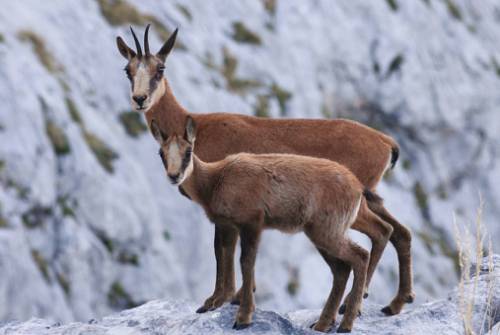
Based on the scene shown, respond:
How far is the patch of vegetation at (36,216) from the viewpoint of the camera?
2816cm

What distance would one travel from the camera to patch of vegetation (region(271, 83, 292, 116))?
3847 centimetres

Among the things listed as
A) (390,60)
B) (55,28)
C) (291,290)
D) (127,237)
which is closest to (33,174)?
(127,237)

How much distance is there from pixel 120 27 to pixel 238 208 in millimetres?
26576

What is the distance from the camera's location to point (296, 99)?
39.5 m

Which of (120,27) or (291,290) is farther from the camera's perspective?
(120,27)

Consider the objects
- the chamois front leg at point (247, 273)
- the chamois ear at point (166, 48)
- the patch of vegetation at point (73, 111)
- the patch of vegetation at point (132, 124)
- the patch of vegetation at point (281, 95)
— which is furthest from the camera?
the patch of vegetation at point (281, 95)

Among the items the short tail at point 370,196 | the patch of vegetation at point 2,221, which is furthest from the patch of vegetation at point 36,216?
the short tail at point 370,196

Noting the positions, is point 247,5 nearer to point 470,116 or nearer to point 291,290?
point 470,116

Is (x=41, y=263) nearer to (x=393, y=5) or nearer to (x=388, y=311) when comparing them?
(x=388, y=311)

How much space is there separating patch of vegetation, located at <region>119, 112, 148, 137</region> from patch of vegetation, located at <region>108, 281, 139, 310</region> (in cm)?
652

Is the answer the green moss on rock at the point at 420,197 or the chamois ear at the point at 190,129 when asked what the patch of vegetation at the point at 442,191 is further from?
the chamois ear at the point at 190,129

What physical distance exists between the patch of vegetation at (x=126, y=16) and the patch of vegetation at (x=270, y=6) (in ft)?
21.6

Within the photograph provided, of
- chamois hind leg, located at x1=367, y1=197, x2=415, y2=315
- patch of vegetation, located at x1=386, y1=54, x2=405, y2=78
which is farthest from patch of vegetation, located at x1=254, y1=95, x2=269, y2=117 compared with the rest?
chamois hind leg, located at x1=367, y1=197, x2=415, y2=315

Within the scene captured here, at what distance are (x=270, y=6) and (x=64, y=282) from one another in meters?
19.9
